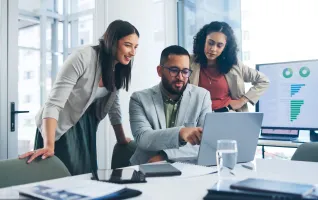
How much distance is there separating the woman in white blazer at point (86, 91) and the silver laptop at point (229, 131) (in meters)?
0.78

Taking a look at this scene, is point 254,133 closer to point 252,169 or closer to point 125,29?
point 252,169

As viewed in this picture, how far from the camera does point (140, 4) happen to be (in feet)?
11.8

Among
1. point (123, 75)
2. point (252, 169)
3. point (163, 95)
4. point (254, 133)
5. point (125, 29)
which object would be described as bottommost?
point (252, 169)

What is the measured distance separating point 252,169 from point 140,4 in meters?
2.57

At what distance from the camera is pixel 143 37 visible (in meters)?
3.64

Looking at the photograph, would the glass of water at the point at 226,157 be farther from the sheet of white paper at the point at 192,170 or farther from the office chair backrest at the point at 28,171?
the office chair backrest at the point at 28,171

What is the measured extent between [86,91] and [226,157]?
3.12 ft

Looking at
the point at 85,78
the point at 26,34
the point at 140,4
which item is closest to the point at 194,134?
the point at 85,78

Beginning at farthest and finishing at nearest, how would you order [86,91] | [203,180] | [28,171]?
[86,91] → [28,171] → [203,180]

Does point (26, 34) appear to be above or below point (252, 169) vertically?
above

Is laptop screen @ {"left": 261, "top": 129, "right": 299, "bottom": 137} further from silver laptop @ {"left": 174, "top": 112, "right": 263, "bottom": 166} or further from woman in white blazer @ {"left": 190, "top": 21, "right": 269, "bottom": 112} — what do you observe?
silver laptop @ {"left": 174, "top": 112, "right": 263, "bottom": 166}

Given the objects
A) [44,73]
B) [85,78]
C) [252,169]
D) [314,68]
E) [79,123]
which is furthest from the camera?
[44,73]

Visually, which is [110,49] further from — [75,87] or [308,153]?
[308,153]

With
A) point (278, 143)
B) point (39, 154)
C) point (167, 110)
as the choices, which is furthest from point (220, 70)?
point (39, 154)
